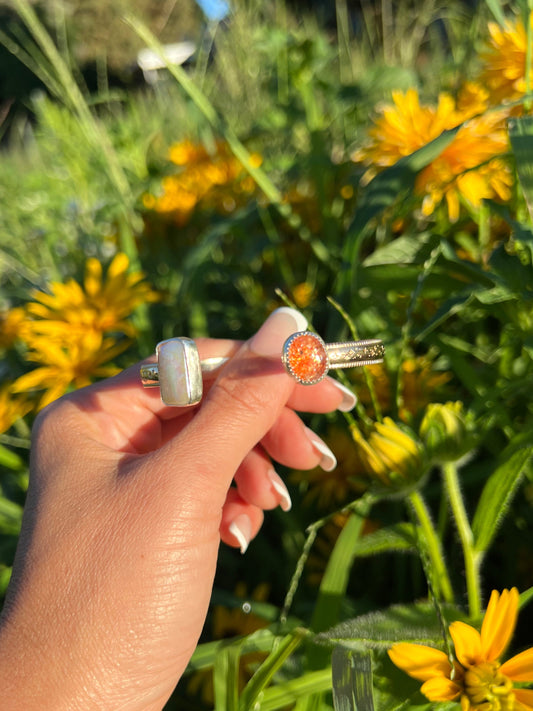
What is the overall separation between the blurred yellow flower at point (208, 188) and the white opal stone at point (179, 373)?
0.70 metres

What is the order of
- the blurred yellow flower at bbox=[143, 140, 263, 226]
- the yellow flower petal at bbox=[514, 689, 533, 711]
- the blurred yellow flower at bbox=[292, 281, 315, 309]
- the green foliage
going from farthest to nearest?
the blurred yellow flower at bbox=[143, 140, 263, 226], the blurred yellow flower at bbox=[292, 281, 315, 309], the green foliage, the yellow flower petal at bbox=[514, 689, 533, 711]

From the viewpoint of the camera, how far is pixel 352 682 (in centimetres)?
35

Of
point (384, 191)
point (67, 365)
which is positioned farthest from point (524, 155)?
point (67, 365)

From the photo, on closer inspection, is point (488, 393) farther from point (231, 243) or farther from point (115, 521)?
point (231, 243)

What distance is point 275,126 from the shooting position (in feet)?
3.96

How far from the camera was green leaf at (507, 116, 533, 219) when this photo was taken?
45 cm

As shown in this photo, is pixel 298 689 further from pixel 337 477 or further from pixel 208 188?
pixel 208 188

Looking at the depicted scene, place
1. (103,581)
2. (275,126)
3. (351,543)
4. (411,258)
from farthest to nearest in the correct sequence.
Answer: (275,126) < (411,258) < (351,543) < (103,581)

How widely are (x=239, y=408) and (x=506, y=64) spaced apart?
19.9 inches

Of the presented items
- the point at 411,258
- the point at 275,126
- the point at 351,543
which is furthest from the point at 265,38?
the point at 351,543

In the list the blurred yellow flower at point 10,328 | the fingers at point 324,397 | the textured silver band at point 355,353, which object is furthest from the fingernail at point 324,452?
the blurred yellow flower at point 10,328

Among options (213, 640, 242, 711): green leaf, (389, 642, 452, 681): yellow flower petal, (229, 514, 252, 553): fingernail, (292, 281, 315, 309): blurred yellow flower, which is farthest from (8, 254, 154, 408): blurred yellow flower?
(389, 642, 452, 681): yellow flower petal

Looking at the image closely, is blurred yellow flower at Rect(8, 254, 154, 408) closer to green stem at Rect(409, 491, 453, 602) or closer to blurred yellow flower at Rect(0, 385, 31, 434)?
blurred yellow flower at Rect(0, 385, 31, 434)

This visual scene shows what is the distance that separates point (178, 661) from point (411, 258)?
16.9 inches
